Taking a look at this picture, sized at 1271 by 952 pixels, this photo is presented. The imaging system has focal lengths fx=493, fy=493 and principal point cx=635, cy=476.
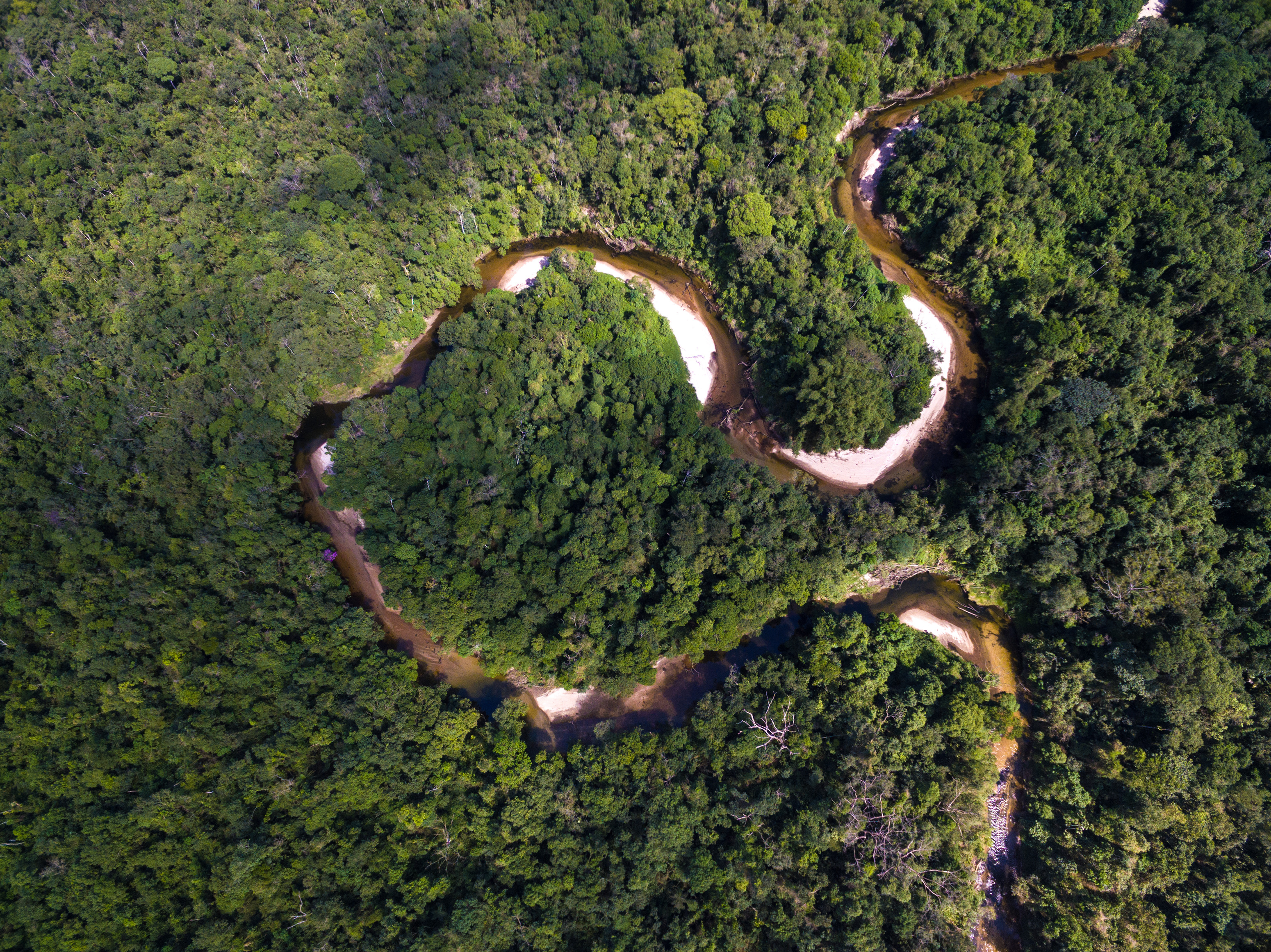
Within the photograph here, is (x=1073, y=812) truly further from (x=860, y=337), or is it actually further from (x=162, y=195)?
(x=162, y=195)

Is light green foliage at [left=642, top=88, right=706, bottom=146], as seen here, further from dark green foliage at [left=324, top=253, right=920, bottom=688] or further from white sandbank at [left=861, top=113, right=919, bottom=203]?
dark green foliage at [left=324, top=253, right=920, bottom=688]

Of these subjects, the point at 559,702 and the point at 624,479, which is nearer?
the point at 624,479

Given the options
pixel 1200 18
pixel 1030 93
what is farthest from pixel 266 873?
pixel 1200 18

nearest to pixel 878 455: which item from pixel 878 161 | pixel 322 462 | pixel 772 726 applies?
pixel 772 726

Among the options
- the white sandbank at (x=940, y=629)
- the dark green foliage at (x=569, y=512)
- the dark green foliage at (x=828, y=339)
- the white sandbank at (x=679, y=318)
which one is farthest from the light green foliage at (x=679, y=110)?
the white sandbank at (x=940, y=629)

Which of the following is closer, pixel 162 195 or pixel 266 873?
pixel 266 873

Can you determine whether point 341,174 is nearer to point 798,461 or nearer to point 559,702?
point 798,461
